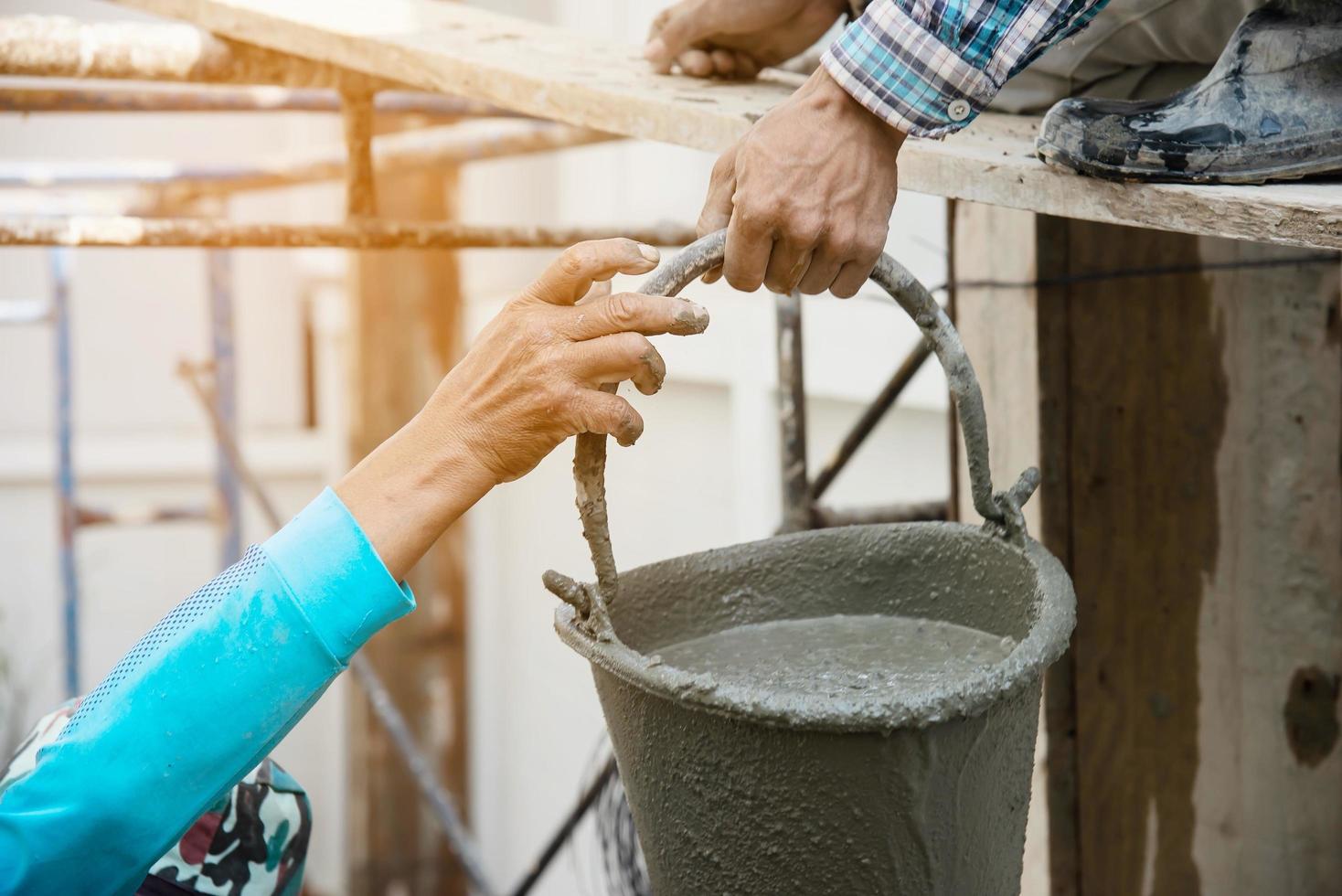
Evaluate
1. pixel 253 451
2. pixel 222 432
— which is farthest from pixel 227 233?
pixel 253 451

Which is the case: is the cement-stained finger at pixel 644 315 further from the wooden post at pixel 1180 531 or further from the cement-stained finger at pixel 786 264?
the wooden post at pixel 1180 531

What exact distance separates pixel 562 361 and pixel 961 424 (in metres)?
0.38

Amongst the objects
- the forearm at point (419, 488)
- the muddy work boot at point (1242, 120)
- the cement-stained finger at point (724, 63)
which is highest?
the cement-stained finger at point (724, 63)

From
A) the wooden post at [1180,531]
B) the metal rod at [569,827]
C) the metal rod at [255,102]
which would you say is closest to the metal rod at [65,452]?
the metal rod at [255,102]

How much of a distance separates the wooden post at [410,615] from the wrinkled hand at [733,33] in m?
3.45

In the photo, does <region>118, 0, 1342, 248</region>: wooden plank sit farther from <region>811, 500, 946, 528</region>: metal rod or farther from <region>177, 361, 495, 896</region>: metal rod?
<region>177, 361, 495, 896</region>: metal rod

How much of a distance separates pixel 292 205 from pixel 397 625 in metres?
2.10

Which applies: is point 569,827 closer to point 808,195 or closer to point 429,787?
point 429,787

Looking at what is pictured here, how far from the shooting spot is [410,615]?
5.75 m

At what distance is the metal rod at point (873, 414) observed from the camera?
2168 millimetres

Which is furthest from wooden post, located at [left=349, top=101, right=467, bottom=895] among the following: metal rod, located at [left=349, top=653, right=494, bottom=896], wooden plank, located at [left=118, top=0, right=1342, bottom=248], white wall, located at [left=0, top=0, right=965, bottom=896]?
wooden plank, located at [left=118, top=0, right=1342, bottom=248]

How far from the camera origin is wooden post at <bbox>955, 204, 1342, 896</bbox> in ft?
5.82

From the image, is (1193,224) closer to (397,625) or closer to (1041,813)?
(1041,813)

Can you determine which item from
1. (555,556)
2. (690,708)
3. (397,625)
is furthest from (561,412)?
(397,625)
